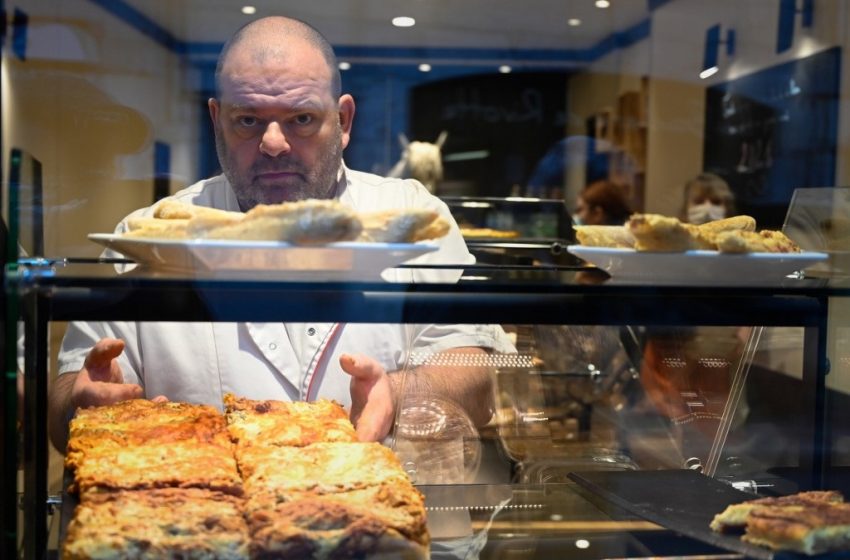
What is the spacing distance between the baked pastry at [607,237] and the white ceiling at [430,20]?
178 centimetres

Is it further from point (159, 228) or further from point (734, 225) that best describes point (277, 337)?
point (734, 225)

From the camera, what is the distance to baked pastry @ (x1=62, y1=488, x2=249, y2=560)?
0.80 metres

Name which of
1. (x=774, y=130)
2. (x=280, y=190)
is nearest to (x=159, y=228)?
(x=280, y=190)

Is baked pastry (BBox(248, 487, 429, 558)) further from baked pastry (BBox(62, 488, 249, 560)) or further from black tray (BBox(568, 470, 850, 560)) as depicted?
black tray (BBox(568, 470, 850, 560))

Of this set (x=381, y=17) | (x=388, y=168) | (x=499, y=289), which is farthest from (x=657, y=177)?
(x=499, y=289)

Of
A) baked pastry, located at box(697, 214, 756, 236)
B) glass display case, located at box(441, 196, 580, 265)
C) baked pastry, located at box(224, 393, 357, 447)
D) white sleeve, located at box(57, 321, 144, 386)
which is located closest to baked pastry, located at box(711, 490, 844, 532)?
baked pastry, located at box(697, 214, 756, 236)

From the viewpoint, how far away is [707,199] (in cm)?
420

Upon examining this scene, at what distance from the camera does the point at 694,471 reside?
1.17 meters

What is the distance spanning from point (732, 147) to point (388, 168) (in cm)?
186

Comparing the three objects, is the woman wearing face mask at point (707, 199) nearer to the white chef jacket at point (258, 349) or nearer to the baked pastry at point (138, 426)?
the white chef jacket at point (258, 349)

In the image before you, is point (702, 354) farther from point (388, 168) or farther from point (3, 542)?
point (388, 168)

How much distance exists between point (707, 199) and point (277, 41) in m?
3.14

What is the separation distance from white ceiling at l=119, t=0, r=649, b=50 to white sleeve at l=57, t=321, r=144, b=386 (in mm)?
1395

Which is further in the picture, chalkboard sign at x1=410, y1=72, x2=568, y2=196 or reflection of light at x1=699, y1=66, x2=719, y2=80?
reflection of light at x1=699, y1=66, x2=719, y2=80
